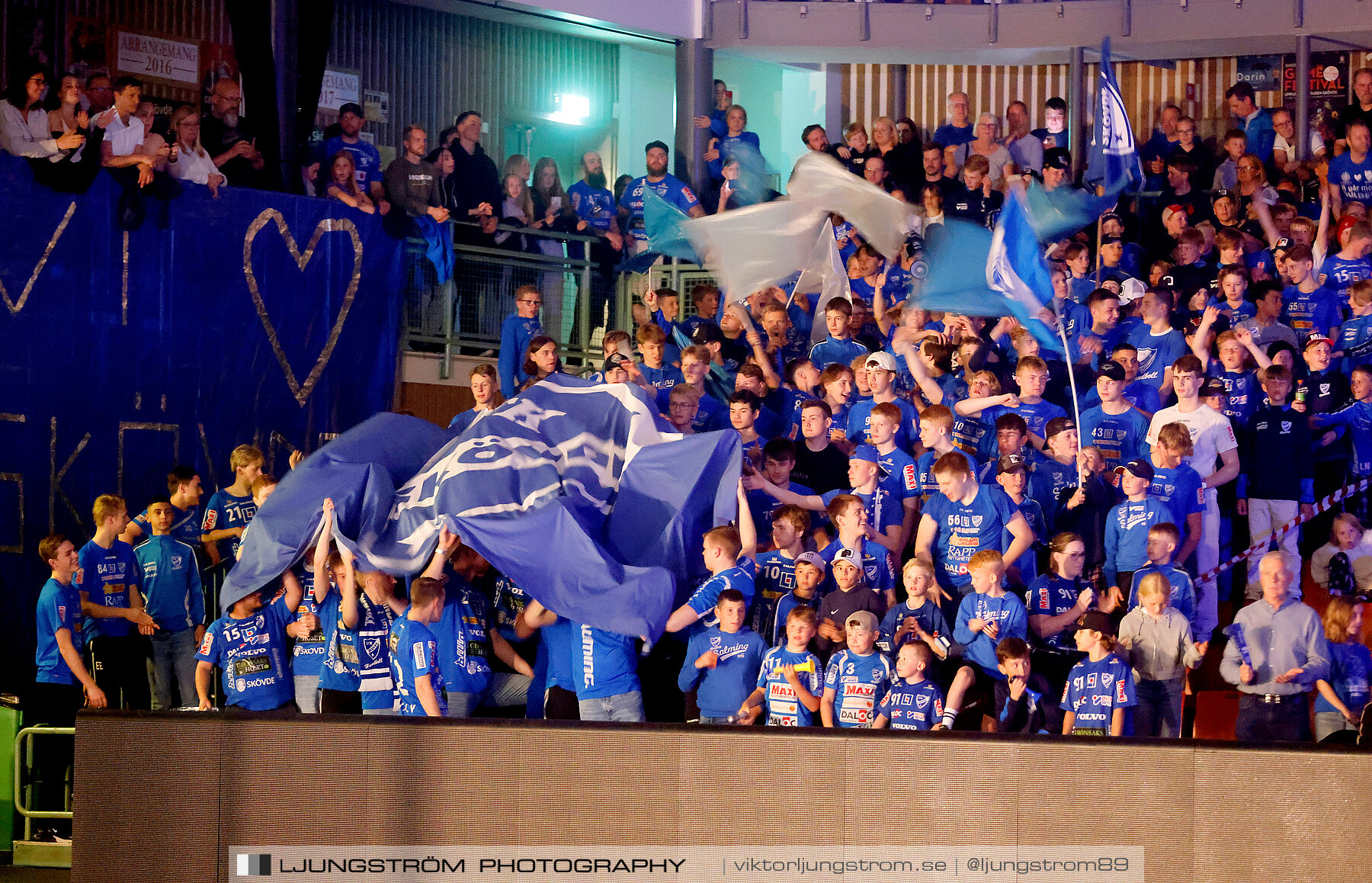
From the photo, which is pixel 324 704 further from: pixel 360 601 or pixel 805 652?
pixel 805 652

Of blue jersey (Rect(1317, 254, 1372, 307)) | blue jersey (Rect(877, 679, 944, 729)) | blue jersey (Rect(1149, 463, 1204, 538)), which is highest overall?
blue jersey (Rect(1317, 254, 1372, 307))

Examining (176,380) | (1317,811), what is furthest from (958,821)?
(176,380)

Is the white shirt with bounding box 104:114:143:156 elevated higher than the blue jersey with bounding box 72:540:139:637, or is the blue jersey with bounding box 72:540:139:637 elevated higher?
the white shirt with bounding box 104:114:143:156

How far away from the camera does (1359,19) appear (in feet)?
51.6

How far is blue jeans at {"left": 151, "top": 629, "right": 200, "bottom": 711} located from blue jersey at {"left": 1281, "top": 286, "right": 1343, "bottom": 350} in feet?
28.0

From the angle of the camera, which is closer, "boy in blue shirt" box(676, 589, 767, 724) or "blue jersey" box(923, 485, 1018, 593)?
"boy in blue shirt" box(676, 589, 767, 724)

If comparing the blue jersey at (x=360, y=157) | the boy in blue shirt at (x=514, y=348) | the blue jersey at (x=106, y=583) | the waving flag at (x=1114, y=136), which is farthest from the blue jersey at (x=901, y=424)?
the blue jersey at (x=360, y=157)

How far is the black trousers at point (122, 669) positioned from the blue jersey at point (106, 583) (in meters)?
0.06

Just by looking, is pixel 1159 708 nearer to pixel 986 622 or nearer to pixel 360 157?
pixel 986 622

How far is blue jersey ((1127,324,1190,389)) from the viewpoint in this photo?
37.2ft

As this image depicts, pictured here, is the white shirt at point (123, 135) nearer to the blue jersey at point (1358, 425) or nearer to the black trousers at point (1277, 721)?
the black trousers at point (1277, 721)

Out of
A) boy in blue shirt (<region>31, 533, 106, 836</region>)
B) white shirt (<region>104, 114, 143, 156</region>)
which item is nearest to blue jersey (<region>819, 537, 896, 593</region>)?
boy in blue shirt (<region>31, 533, 106, 836</region>)

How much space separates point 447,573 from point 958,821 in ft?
11.9

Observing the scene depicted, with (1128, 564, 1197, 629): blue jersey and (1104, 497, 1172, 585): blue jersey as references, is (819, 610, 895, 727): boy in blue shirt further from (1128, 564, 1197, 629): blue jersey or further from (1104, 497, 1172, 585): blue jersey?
(1104, 497, 1172, 585): blue jersey
